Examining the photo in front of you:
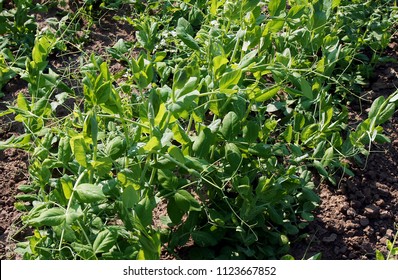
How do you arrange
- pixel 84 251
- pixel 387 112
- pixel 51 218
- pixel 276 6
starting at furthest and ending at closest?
pixel 276 6 < pixel 387 112 < pixel 84 251 < pixel 51 218

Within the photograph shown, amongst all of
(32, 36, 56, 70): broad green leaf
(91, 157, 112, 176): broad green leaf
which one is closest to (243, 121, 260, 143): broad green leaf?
(91, 157, 112, 176): broad green leaf

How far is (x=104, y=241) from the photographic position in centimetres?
206

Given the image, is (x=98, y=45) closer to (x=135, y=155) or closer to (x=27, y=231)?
(x=27, y=231)

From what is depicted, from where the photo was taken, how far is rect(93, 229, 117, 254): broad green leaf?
6.73ft

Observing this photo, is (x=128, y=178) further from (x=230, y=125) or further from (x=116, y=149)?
(x=230, y=125)

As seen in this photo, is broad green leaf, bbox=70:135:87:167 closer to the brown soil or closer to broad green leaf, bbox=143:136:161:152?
broad green leaf, bbox=143:136:161:152

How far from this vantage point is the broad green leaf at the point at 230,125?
7.50 feet

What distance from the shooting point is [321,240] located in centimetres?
251

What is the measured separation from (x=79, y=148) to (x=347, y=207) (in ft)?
3.90

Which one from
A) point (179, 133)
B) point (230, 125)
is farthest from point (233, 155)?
point (179, 133)

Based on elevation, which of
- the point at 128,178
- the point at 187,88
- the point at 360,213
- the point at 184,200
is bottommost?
the point at 360,213

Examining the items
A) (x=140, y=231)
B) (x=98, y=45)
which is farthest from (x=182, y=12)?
(x=140, y=231)

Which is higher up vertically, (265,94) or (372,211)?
(265,94)

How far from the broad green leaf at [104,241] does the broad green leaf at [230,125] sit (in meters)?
0.52
